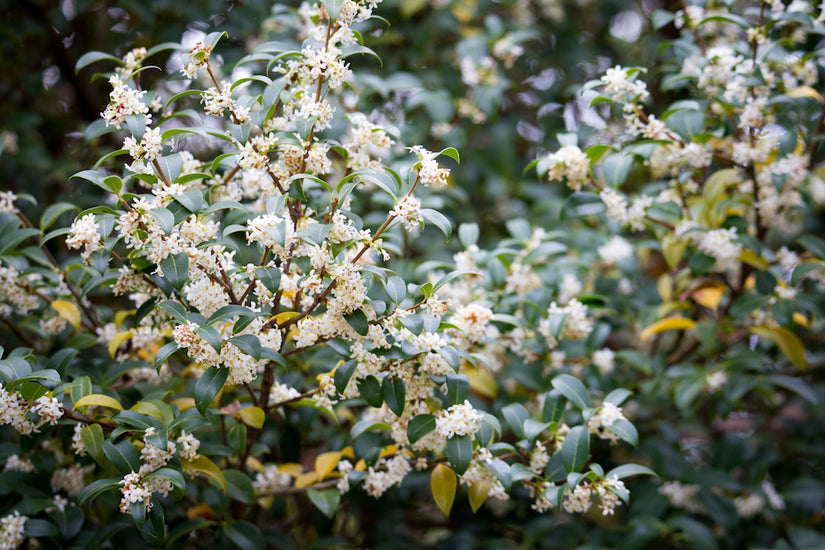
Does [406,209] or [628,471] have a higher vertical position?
[406,209]

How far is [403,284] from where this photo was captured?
4.85ft

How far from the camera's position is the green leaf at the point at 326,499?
174 centimetres

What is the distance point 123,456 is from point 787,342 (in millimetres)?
2060

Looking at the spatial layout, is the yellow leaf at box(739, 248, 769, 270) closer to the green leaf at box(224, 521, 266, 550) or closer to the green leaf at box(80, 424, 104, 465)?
the green leaf at box(224, 521, 266, 550)

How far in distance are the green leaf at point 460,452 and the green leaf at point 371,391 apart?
0.19 metres

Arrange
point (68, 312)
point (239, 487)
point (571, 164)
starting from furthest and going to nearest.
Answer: point (571, 164), point (68, 312), point (239, 487)

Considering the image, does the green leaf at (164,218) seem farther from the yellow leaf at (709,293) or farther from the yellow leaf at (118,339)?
the yellow leaf at (709,293)

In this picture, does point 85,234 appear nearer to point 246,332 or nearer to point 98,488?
point 246,332

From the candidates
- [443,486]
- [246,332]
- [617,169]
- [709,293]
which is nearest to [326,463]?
[443,486]

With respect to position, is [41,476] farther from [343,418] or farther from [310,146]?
[310,146]

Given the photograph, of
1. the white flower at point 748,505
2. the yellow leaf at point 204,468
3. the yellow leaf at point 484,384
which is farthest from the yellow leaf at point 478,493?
the white flower at point 748,505

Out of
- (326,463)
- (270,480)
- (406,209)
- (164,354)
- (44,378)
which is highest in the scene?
(406,209)

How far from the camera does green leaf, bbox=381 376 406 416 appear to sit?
1.49 m

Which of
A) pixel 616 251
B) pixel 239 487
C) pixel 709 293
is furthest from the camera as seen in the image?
pixel 616 251
